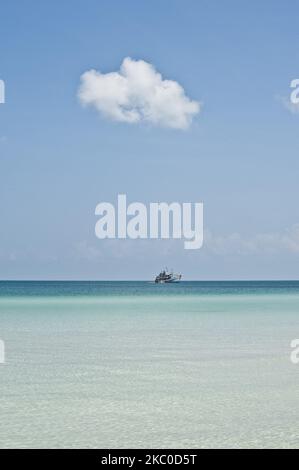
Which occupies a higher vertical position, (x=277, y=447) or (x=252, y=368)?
(x=252, y=368)

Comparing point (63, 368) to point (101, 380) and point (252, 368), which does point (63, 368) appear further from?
point (252, 368)

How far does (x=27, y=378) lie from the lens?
11250 mm

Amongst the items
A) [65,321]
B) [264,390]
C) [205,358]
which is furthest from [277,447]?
[65,321]

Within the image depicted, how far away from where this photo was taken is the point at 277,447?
291 inches

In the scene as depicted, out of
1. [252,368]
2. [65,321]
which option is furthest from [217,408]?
[65,321]

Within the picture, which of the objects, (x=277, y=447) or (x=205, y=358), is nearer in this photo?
(x=277, y=447)

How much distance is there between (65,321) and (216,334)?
302 inches

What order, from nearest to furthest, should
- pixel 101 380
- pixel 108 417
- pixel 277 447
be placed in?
pixel 277 447
pixel 108 417
pixel 101 380

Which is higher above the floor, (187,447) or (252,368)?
(252,368)
